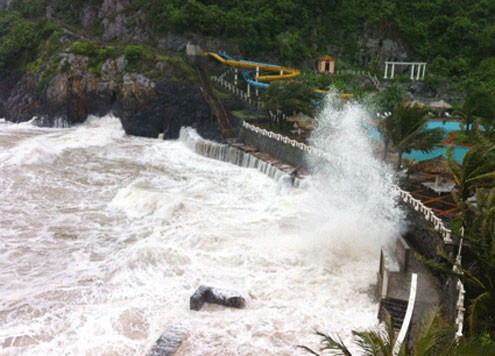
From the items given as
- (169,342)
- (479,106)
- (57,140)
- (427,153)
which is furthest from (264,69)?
(169,342)

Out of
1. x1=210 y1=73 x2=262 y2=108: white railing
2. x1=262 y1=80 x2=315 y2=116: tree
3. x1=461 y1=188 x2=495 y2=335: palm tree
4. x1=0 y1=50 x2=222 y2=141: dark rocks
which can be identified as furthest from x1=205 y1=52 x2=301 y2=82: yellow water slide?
x1=461 y1=188 x2=495 y2=335: palm tree

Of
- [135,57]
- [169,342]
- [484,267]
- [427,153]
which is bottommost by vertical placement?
[169,342]

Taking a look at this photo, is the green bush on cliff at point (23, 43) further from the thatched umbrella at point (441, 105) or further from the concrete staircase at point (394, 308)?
the concrete staircase at point (394, 308)

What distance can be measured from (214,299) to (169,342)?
2020mm

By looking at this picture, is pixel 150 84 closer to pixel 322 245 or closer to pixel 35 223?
pixel 35 223

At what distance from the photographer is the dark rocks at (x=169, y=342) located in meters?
9.95

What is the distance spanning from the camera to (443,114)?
31.0 meters

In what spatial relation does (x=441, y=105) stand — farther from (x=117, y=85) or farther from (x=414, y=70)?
(x=117, y=85)

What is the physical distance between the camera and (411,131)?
17719 millimetres

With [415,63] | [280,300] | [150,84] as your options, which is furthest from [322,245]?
[415,63]

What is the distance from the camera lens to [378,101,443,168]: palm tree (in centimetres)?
1747

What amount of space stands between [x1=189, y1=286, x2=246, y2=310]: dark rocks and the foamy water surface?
0.19 m

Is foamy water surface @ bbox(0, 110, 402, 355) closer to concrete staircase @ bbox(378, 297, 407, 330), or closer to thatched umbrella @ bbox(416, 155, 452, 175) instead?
concrete staircase @ bbox(378, 297, 407, 330)

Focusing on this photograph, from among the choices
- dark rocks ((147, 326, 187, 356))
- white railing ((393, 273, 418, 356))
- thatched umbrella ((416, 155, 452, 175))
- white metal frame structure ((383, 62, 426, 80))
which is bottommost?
dark rocks ((147, 326, 187, 356))
